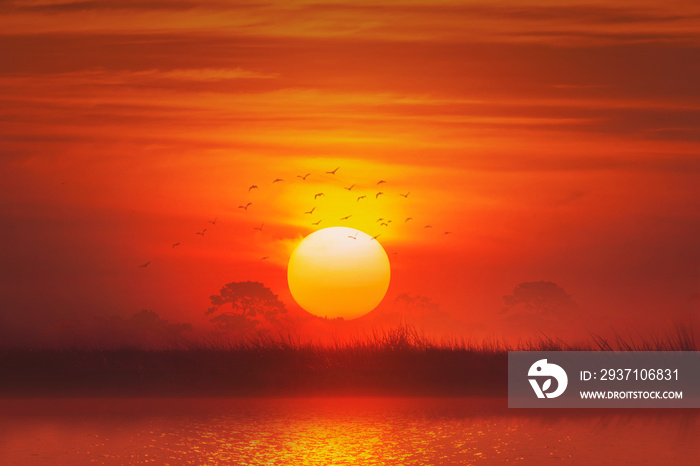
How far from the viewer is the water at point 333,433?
1120 centimetres

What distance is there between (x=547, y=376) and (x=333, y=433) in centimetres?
710

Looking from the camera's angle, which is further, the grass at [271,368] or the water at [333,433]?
the grass at [271,368]

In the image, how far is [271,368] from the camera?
19547mm

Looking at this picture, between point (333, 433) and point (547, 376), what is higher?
point (547, 376)

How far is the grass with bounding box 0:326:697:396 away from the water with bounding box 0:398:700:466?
5.41ft

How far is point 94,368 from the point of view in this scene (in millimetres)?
19938

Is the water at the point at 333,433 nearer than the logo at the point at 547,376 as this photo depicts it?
Yes

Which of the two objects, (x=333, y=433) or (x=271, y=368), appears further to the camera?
(x=271, y=368)

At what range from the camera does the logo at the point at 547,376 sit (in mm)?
17625

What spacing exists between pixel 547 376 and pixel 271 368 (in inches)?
246

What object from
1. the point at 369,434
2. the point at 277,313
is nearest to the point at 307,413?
the point at 369,434

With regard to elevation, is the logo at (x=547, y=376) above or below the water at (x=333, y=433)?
above

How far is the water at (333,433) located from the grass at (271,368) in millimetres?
1648

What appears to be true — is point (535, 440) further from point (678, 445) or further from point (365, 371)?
point (365, 371)
